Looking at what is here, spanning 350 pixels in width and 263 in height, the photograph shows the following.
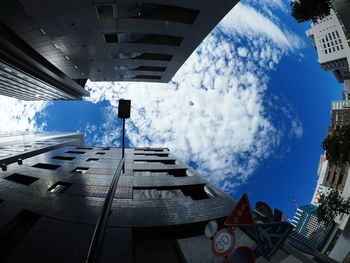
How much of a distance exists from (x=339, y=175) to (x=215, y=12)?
51.8m

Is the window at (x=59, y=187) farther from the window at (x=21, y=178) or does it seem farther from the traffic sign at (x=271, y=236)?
the traffic sign at (x=271, y=236)

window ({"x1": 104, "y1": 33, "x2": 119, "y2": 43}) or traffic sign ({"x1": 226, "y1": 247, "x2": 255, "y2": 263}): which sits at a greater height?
window ({"x1": 104, "y1": 33, "x2": 119, "y2": 43})

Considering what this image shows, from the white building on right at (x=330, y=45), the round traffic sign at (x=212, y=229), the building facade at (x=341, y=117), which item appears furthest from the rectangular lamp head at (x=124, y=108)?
the white building on right at (x=330, y=45)

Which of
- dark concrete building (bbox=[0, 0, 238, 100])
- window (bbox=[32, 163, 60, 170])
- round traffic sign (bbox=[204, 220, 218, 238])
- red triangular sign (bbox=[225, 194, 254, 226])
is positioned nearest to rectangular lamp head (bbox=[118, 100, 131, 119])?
dark concrete building (bbox=[0, 0, 238, 100])

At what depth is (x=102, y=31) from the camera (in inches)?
591

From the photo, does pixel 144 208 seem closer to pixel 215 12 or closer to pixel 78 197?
pixel 78 197

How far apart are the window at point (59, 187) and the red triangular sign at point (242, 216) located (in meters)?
13.9

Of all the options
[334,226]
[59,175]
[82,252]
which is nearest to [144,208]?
[82,252]

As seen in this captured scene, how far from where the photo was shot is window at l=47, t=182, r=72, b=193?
14.6 meters

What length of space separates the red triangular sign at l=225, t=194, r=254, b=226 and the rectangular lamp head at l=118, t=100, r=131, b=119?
774 cm

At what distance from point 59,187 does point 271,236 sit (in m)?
15.9

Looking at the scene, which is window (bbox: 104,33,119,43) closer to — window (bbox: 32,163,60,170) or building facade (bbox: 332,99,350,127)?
window (bbox: 32,163,60,170)

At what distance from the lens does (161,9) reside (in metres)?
14.3

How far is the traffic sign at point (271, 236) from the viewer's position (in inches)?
152
